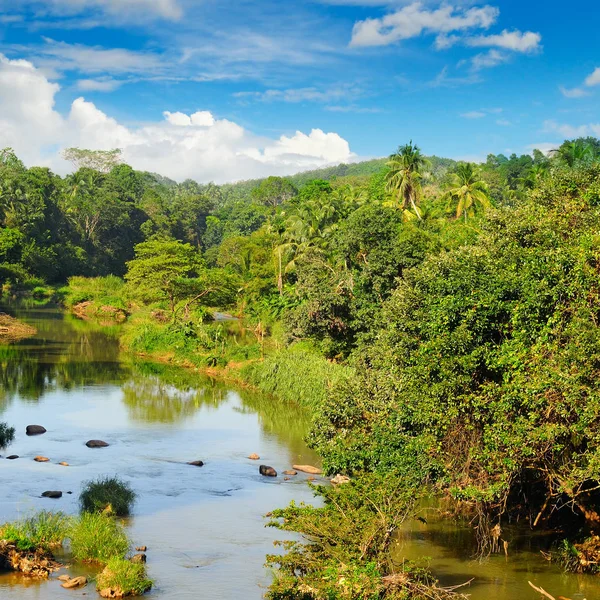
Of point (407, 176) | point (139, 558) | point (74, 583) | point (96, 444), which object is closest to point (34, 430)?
point (96, 444)

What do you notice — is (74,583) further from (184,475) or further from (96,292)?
(96,292)

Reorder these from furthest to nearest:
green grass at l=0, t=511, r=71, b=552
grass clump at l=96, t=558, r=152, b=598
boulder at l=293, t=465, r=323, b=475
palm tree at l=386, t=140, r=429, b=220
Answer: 1. palm tree at l=386, t=140, r=429, b=220
2. boulder at l=293, t=465, r=323, b=475
3. green grass at l=0, t=511, r=71, b=552
4. grass clump at l=96, t=558, r=152, b=598

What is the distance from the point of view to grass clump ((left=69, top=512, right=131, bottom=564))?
1661 cm

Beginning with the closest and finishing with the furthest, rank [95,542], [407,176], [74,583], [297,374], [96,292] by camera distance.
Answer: [74,583]
[95,542]
[297,374]
[407,176]
[96,292]

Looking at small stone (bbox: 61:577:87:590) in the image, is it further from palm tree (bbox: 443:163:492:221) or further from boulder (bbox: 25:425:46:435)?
palm tree (bbox: 443:163:492:221)

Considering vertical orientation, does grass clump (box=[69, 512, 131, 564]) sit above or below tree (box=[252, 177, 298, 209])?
below

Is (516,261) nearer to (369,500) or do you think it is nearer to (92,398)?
(369,500)

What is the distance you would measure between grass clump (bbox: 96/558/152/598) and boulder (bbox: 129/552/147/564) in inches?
35.9

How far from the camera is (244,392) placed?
37.8 metres

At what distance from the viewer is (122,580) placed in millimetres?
15234

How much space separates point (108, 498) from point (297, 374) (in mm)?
16221

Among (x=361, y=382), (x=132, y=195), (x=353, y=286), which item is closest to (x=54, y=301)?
(x=132, y=195)

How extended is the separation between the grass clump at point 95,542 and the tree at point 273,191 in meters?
95.0

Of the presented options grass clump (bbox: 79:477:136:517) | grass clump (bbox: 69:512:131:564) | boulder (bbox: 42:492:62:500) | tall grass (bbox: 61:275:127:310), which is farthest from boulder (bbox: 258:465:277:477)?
tall grass (bbox: 61:275:127:310)
